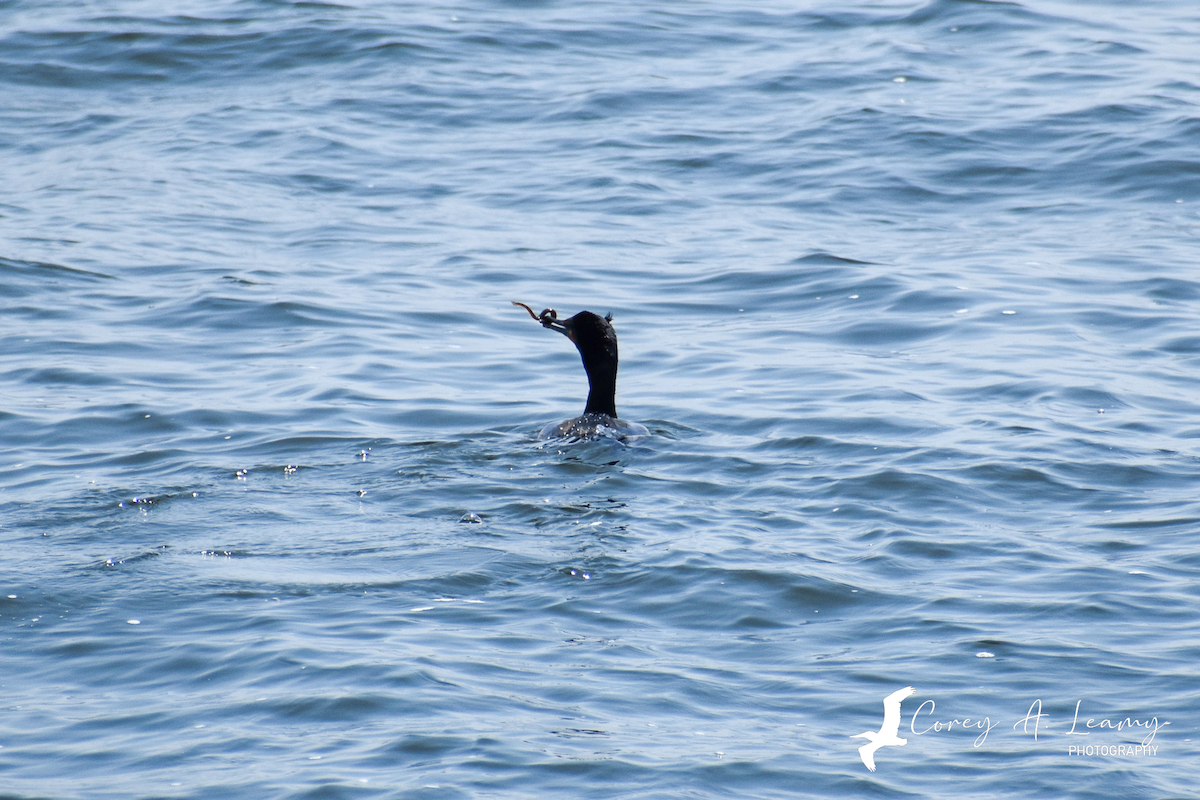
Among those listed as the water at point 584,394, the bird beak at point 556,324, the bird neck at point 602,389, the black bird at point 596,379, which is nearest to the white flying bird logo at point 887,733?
the water at point 584,394

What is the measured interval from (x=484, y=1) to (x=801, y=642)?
17.9 m

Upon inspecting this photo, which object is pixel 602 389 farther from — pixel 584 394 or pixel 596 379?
pixel 584 394

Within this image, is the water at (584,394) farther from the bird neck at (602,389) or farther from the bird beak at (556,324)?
the bird beak at (556,324)

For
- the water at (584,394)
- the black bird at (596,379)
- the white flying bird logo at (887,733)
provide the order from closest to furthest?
1. the white flying bird logo at (887,733)
2. the water at (584,394)
3. the black bird at (596,379)

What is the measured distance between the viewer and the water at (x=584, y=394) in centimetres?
536

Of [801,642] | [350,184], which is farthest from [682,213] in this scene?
[801,642]

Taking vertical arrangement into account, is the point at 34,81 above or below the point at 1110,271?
above

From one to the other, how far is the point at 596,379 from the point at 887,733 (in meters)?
4.41

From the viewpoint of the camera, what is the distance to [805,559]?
6.98 meters

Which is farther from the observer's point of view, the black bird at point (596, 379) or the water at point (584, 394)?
the black bird at point (596, 379)

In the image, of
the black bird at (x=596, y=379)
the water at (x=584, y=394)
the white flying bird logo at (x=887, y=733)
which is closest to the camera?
the white flying bird logo at (x=887, y=733)

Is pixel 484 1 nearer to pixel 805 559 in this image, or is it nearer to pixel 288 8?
pixel 288 8

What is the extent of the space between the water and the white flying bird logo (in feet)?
0.17

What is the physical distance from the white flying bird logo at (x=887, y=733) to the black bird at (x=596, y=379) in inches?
151
